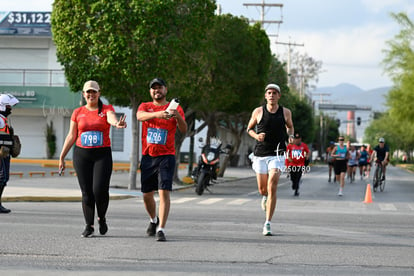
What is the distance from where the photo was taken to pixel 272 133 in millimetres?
10406

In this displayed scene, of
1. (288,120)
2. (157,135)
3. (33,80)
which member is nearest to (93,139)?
(157,135)

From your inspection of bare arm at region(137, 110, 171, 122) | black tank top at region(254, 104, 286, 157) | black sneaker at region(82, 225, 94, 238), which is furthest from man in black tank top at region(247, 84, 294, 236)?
Result: black sneaker at region(82, 225, 94, 238)

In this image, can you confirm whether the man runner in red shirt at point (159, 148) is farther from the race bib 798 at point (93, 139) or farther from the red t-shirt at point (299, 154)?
the red t-shirt at point (299, 154)

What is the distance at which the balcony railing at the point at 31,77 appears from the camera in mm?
47562

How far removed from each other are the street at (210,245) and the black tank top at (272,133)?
3.72ft

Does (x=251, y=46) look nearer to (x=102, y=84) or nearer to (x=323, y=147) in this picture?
(x=102, y=84)

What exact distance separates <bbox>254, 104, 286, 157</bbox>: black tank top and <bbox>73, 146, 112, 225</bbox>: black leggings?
84.7 inches

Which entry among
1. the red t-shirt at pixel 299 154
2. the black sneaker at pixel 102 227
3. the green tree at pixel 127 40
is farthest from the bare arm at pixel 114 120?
the red t-shirt at pixel 299 154

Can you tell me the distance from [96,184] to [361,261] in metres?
3.46

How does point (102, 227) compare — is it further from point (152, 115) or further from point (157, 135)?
point (152, 115)

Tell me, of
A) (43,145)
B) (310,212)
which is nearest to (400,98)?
(43,145)

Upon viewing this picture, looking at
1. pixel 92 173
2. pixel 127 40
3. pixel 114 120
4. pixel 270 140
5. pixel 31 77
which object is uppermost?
pixel 31 77

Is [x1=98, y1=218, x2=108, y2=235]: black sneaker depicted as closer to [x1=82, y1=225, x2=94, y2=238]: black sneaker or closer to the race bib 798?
[x1=82, y1=225, x2=94, y2=238]: black sneaker

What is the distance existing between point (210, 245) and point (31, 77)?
1606 inches
